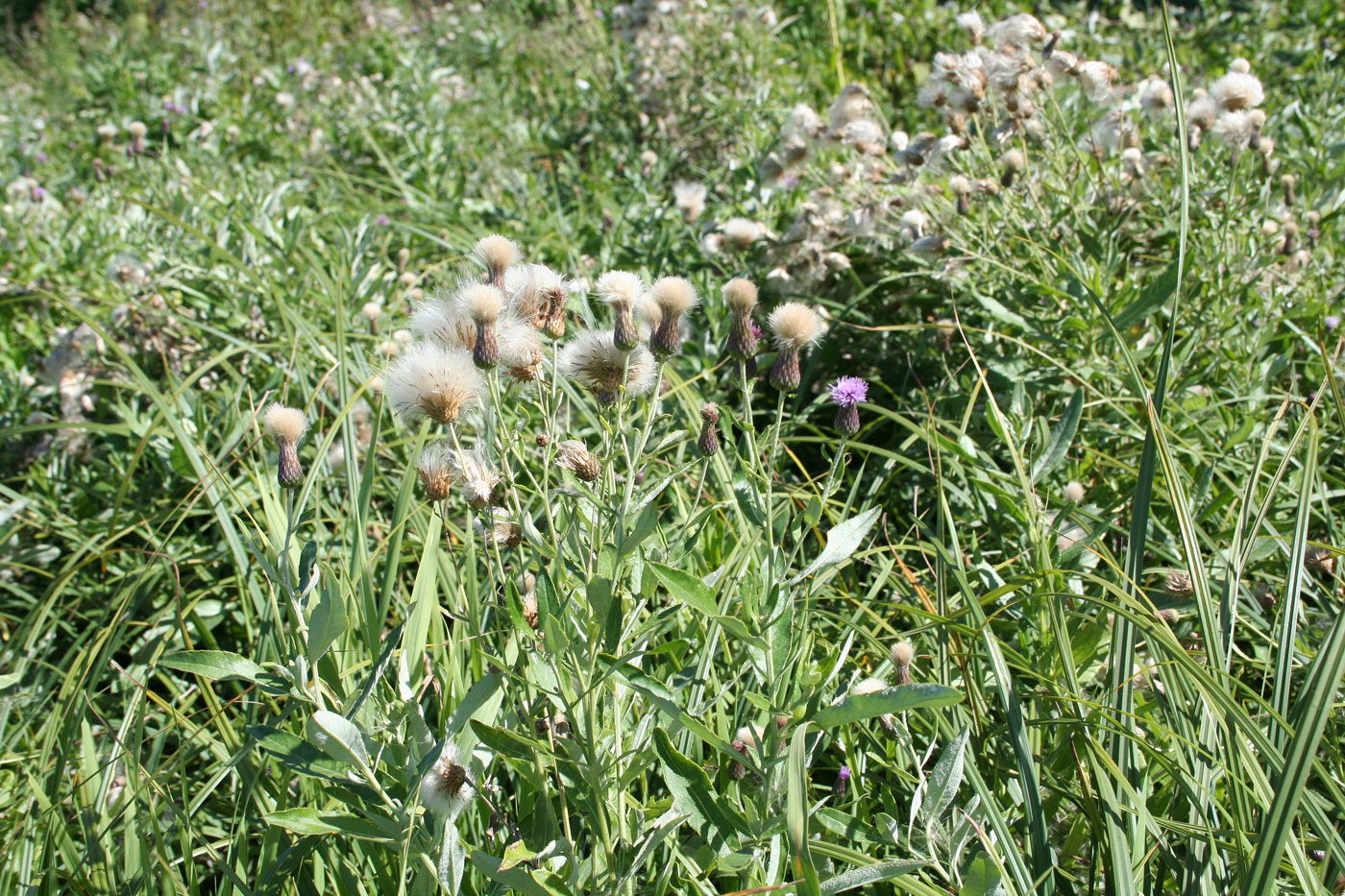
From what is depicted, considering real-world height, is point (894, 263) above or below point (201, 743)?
above

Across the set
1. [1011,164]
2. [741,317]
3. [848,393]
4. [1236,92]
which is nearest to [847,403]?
[848,393]

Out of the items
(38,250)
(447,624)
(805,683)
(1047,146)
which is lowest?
(447,624)

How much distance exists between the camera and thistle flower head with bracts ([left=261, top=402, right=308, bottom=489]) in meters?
0.97

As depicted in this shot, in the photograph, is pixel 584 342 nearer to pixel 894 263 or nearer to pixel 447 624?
pixel 447 624

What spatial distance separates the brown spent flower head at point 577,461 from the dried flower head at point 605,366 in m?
0.09

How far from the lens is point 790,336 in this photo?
1.08m

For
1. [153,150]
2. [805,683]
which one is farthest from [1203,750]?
[153,150]

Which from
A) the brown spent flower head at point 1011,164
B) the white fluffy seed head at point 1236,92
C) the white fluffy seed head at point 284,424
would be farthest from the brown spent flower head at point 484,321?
the white fluffy seed head at point 1236,92

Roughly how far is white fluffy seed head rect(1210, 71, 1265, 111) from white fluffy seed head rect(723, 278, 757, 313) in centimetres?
182

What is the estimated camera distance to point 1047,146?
2268mm

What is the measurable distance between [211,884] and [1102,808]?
1439 mm

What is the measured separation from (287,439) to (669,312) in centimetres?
46

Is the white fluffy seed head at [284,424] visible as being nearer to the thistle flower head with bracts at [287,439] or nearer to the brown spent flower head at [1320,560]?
the thistle flower head with bracts at [287,439]

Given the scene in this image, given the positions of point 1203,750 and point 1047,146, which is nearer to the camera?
point 1203,750
